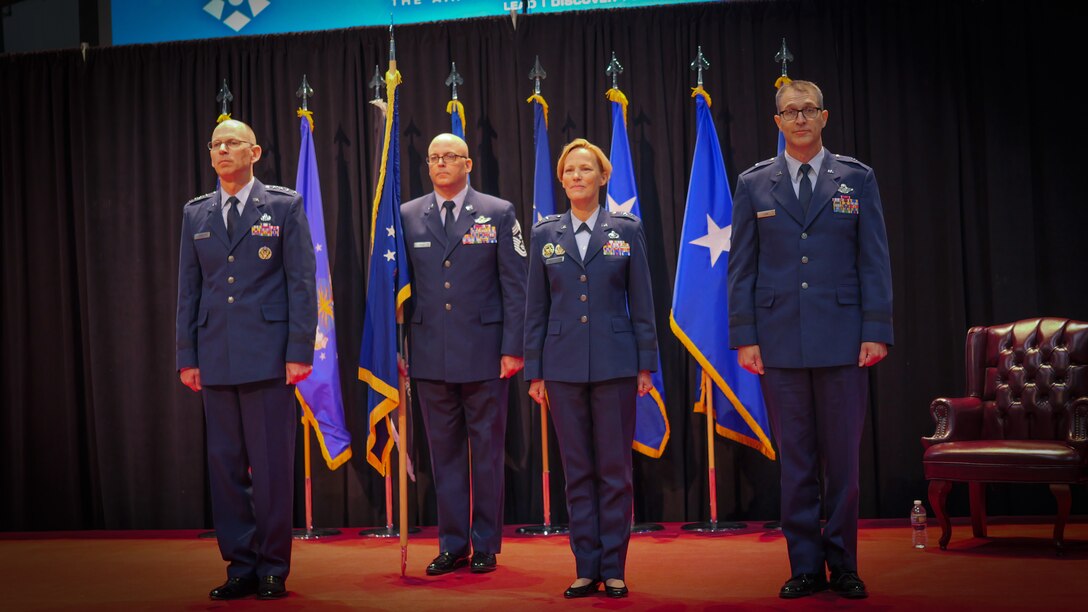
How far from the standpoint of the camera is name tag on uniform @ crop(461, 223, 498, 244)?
4168 mm

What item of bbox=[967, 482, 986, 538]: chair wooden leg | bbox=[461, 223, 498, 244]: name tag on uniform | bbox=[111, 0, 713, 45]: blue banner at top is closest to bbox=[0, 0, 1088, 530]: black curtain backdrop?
bbox=[111, 0, 713, 45]: blue banner at top

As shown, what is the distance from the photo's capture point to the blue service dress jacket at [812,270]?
3399mm

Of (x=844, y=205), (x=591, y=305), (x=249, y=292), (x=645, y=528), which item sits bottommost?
(x=645, y=528)

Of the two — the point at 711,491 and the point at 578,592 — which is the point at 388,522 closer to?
the point at 711,491

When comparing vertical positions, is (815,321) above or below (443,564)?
above

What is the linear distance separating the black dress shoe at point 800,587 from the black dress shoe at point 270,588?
71.5 inches

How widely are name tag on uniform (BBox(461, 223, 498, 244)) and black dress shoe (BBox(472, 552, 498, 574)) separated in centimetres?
131

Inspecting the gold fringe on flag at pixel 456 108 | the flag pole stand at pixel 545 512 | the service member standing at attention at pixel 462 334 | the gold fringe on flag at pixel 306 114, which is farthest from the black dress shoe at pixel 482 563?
the gold fringe on flag at pixel 306 114

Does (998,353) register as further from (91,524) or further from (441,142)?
(91,524)

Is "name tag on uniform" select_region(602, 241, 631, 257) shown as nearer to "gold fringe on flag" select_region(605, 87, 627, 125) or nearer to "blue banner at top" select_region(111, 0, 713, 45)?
"gold fringe on flag" select_region(605, 87, 627, 125)

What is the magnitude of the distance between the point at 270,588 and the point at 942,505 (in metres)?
3.00

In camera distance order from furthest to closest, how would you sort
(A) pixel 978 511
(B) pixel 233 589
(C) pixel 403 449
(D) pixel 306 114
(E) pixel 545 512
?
1. (D) pixel 306 114
2. (E) pixel 545 512
3. (A) pixel 978 511
4. (C) pixel 403 449
5. (B) pixel 233 589

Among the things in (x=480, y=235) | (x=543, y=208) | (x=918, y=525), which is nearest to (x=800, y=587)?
(x=918, y=525)

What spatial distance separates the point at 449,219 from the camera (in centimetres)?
421
